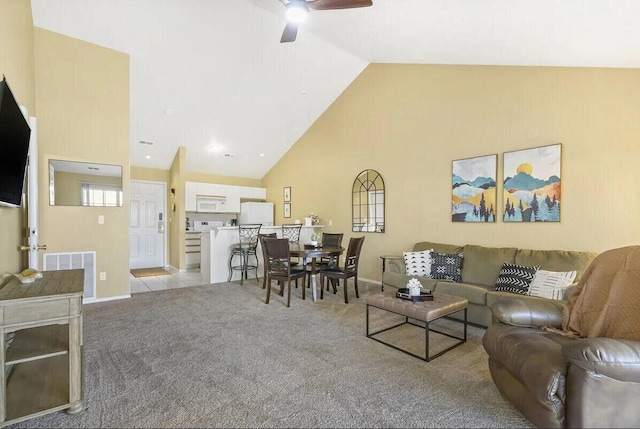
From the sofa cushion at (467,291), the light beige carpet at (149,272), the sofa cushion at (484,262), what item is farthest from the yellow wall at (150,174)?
the sofa cushion at (484,262)

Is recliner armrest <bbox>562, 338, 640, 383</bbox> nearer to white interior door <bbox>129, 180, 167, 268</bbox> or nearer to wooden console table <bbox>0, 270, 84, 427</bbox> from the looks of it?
wooden console table <bbox>0, 270, 84, 427</bbox>

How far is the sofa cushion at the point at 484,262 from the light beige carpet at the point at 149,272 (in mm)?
5644

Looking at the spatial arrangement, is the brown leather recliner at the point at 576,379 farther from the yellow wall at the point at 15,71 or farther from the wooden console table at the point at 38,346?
the yellow wall at the point at 15,71

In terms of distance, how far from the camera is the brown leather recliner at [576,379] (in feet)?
4.69

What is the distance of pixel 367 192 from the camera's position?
18.8ft

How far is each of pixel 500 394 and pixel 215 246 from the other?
4758 mm

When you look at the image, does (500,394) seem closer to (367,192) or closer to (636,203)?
(636,203)

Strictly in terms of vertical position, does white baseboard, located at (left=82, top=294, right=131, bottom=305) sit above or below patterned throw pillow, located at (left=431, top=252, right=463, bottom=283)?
below

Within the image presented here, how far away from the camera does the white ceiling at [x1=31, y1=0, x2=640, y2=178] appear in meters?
2.79

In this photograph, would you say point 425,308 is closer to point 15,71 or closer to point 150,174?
point 15,71

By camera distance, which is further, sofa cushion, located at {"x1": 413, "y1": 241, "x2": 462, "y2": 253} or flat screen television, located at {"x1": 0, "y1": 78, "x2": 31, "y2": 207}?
sofa cushion, located at {"x1": 413, "y1": 241, "x2": 462, "y2": 253}

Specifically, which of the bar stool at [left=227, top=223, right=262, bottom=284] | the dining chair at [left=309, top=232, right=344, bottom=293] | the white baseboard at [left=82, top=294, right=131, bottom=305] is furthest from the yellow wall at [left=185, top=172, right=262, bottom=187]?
the dining chair at [left=309, top=232, right=344, bottom=293]

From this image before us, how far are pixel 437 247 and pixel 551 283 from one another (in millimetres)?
1490

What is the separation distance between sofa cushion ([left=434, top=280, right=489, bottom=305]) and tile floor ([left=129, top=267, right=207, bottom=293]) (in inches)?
158
